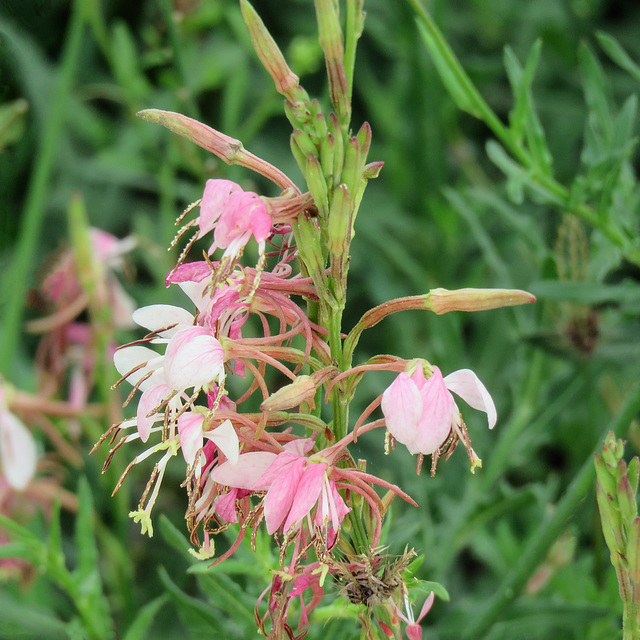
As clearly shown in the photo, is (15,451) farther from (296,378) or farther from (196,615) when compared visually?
(296,378)

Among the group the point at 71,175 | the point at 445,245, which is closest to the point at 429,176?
the point at 445,245

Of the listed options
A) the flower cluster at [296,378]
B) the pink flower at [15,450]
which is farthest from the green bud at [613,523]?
the pink flower at [15,450]

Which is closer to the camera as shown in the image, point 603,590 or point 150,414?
point 150,414

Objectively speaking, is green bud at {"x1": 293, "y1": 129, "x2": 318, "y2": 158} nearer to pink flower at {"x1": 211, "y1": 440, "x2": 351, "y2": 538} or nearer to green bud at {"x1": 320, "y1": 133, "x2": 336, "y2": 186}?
green bud at {"x1": 320, "y1": 133, "x2": 336, "y2": 186}

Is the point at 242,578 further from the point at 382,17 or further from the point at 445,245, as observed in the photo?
the point at 382,17

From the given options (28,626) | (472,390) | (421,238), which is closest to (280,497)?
(472,390)

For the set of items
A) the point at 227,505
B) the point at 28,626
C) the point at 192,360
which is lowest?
the point at 28,626

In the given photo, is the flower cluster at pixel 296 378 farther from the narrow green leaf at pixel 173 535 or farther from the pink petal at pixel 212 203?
the narrow green leaf at pixel 173 535
